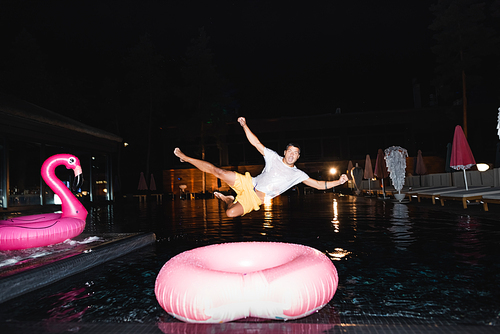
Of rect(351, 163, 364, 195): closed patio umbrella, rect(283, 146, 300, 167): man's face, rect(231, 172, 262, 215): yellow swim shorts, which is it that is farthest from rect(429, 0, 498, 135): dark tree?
rect(231, 172, 262, 215): yellow swim shorts

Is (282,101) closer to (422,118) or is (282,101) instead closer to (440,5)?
(422,118)

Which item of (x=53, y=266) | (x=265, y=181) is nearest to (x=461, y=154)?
(x=265, y=181)

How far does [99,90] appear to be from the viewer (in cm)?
3478

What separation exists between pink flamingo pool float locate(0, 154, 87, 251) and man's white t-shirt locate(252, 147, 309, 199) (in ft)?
10.5

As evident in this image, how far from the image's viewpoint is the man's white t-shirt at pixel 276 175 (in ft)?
17.2

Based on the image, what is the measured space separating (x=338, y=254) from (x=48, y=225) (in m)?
4.48

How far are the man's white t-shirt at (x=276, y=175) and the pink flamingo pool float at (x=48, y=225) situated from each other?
320 centimetres

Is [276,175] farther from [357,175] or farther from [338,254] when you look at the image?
[357,175]

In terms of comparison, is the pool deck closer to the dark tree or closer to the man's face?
the man's face

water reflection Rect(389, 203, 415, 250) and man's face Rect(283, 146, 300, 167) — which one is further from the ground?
man's face Rect(283, 146, 300, 167)

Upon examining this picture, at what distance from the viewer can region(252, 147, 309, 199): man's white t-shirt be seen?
5.25 metres

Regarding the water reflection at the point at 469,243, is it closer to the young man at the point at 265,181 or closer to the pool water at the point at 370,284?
the pool water at the point at 370,284

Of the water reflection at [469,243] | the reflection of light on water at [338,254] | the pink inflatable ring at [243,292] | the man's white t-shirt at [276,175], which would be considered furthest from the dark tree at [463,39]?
the pink inflatable ring at [243,292]

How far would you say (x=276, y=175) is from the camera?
208 inches
